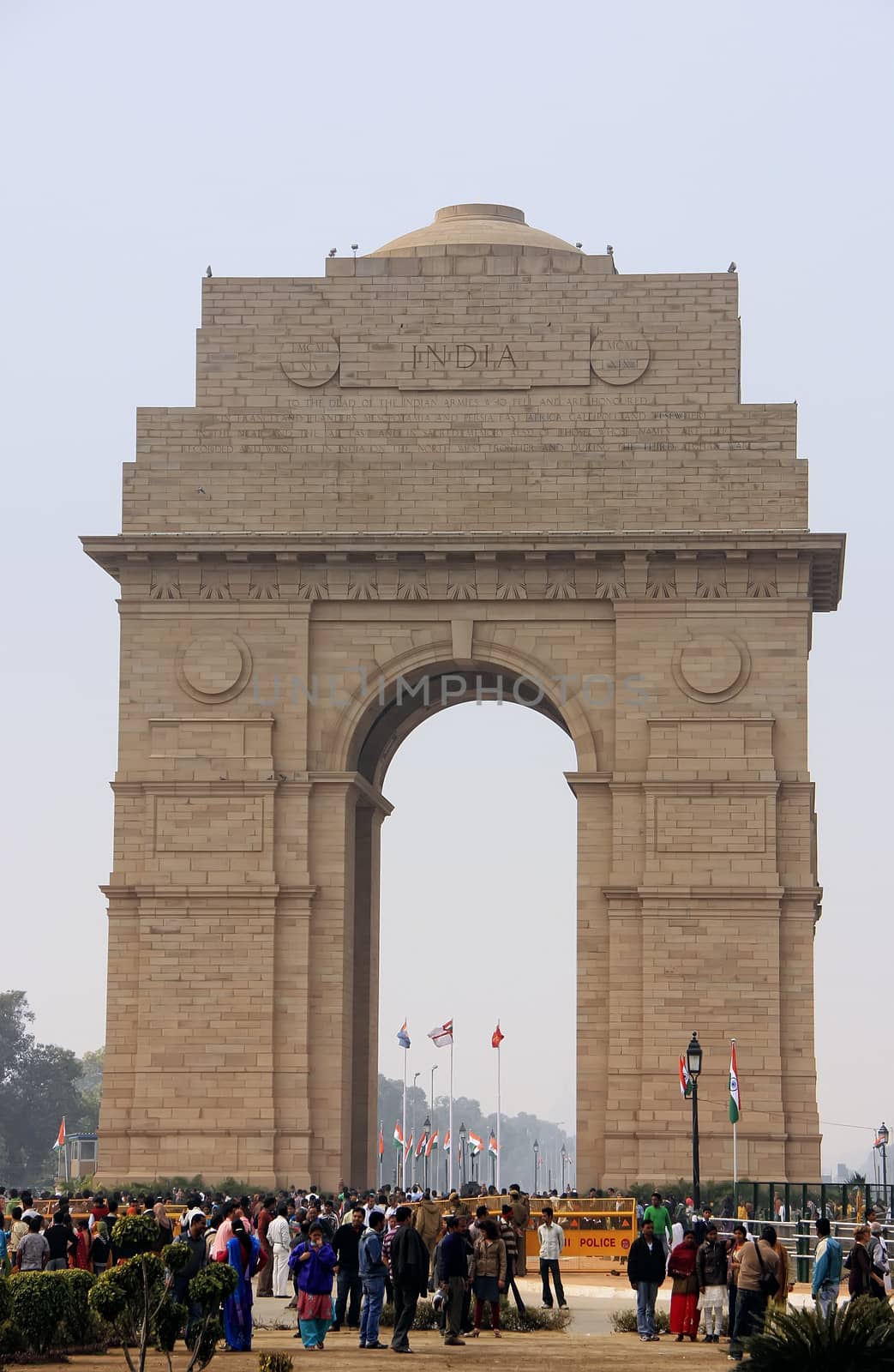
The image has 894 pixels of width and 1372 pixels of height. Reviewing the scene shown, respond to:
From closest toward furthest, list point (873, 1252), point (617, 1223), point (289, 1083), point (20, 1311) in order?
point (20, 1311) < point (873, 1252) < point (617, 1223) < point (289, 1083)

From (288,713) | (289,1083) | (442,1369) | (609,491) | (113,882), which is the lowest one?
(442,1369)

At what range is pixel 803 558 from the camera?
1860 inches

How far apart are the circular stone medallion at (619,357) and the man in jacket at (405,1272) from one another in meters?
24.3

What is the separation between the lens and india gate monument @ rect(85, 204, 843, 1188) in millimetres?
46219

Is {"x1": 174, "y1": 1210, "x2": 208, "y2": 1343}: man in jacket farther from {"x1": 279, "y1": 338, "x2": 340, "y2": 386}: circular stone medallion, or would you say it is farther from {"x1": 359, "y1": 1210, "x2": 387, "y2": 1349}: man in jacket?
{"x1": 279, "y1": 338, "x2": 340, "y2": 386}: circular stone medallion

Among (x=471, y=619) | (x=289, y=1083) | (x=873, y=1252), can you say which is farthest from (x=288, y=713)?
(x=873, y=1252)

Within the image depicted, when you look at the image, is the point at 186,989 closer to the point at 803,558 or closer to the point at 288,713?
the point at 288,713

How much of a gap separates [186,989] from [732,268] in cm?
1691

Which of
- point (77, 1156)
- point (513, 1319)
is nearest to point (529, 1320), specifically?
point (513, 1319)

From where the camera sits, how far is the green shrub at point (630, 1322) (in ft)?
98.2

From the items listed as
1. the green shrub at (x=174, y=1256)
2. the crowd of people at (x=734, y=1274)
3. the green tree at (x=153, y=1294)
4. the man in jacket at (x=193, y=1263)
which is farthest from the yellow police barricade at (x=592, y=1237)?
the green shrub at (x=174, y=1256)

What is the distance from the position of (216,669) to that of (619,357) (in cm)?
949

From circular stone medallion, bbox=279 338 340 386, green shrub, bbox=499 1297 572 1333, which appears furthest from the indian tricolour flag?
circular stone medallion, bbox=279 338 340 386

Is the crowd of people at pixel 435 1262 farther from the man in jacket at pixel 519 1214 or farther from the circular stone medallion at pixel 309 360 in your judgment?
the circular stone medallion at pixel 309 360
